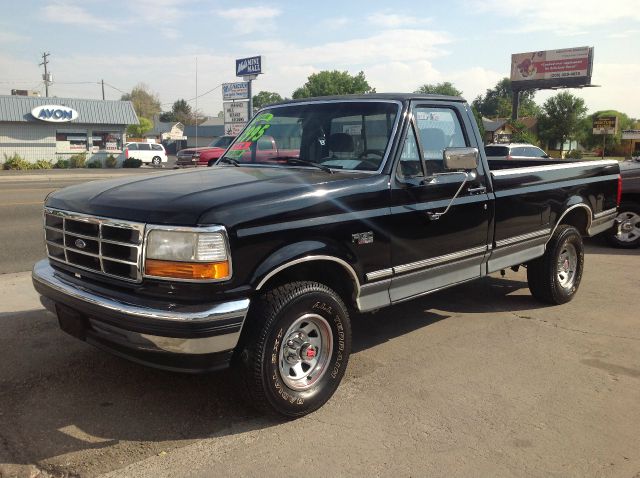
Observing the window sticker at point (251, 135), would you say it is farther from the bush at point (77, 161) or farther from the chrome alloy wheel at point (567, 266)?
the bush at point (77, 161)

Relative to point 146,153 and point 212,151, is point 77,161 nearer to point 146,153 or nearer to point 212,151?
point 146,153

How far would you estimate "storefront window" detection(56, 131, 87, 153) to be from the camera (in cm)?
3944

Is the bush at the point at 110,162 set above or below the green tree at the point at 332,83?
A: below

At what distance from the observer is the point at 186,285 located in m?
3.09

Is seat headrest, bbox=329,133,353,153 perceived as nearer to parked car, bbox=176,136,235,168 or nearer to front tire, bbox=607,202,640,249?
front tire, bbox=607,202,640,249

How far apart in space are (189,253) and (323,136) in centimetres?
189

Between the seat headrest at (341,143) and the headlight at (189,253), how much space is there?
1.65m

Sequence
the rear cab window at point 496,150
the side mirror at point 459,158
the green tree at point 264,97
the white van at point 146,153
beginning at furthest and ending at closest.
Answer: the green tree at point 264,97, the white van at point 146,153, the rear cab window at point 496,150, the side mirror at point 459,158

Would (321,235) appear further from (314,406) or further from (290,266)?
(314,406)

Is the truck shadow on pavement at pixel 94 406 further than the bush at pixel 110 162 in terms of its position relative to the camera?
No

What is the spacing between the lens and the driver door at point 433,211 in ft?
13.4

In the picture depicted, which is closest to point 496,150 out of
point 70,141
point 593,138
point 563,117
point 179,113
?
point 70,141

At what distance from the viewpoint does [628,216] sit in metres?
9.25

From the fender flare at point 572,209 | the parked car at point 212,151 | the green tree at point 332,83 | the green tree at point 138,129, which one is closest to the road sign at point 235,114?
the parked car at point 212,151
